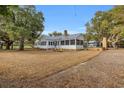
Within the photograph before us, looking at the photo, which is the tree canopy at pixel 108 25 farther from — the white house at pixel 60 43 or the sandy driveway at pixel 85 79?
the sandy driveway at pixel 85 79

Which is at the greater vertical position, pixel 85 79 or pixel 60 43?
pixel 60 43

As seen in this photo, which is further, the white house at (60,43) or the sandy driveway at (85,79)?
the white house at (60,43)

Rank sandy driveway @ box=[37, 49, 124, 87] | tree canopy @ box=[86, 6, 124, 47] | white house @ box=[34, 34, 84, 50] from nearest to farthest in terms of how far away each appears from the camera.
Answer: sandy driveway @ box=[37, 49, 124, 87]
tree canopy @ box=[86, 6, 124, 47]
white house @ box=[34, 34, 84, 50]

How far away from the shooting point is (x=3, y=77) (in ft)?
13.4

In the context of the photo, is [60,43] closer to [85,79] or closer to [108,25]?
[108,25]

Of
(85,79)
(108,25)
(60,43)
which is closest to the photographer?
(85,79)

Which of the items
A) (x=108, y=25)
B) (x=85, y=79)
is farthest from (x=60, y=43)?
(x=85, y=79)

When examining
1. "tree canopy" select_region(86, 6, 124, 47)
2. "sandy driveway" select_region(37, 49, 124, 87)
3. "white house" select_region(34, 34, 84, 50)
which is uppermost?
"tree canopy" select_region(86, 6, 124, 47)

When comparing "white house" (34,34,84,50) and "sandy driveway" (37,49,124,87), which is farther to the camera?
"white house" (34,34,84,50)

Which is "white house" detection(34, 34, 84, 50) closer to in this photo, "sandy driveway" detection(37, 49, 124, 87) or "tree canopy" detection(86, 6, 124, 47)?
"tree canopy" detection(86, 6, 124, 47)

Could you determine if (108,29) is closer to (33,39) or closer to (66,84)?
(33,39)

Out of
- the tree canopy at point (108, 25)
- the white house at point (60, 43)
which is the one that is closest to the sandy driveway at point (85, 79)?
the tree canopy at point (108, 25)

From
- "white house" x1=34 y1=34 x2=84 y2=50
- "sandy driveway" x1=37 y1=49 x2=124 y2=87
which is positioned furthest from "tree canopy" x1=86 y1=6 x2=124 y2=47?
"sandy driveway" x1=37 y1=49 x2=124 y2=87
